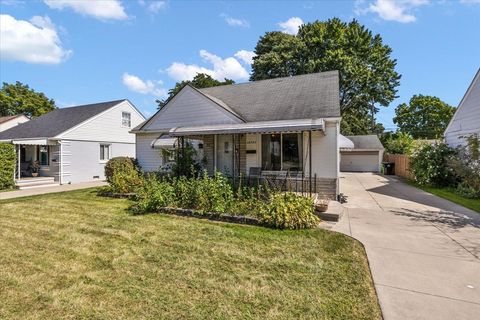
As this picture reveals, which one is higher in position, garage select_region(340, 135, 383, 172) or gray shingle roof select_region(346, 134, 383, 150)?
gray shingle roof select_region(346, 134, 383, 150)

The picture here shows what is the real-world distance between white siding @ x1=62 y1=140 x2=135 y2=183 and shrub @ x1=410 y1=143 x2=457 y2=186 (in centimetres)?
2486

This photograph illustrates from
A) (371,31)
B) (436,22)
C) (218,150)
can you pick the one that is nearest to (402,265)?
(218,150)

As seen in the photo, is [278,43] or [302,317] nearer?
[302,317]

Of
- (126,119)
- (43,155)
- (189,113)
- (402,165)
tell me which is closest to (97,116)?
(126,119)

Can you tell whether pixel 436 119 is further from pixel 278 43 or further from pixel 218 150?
pixel 218 150

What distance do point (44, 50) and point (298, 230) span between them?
81.4ft

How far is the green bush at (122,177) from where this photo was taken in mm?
12862

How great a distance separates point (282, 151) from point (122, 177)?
27.3 feet

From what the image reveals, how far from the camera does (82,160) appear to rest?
2116cm

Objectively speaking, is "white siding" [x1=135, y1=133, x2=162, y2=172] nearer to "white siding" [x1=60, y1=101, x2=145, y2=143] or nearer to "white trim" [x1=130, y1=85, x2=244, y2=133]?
"white trim" [x1=130, y1=85, x2=244, y2=133]

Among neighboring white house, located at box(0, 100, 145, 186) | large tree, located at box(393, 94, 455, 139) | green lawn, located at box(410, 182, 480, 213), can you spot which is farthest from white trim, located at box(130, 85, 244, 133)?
large tree, located at box(393, 94, 455, 139)

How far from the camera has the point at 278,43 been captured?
120 ft

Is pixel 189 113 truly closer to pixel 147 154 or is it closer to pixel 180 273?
pixel 147 154

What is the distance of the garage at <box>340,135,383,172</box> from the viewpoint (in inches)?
1252
